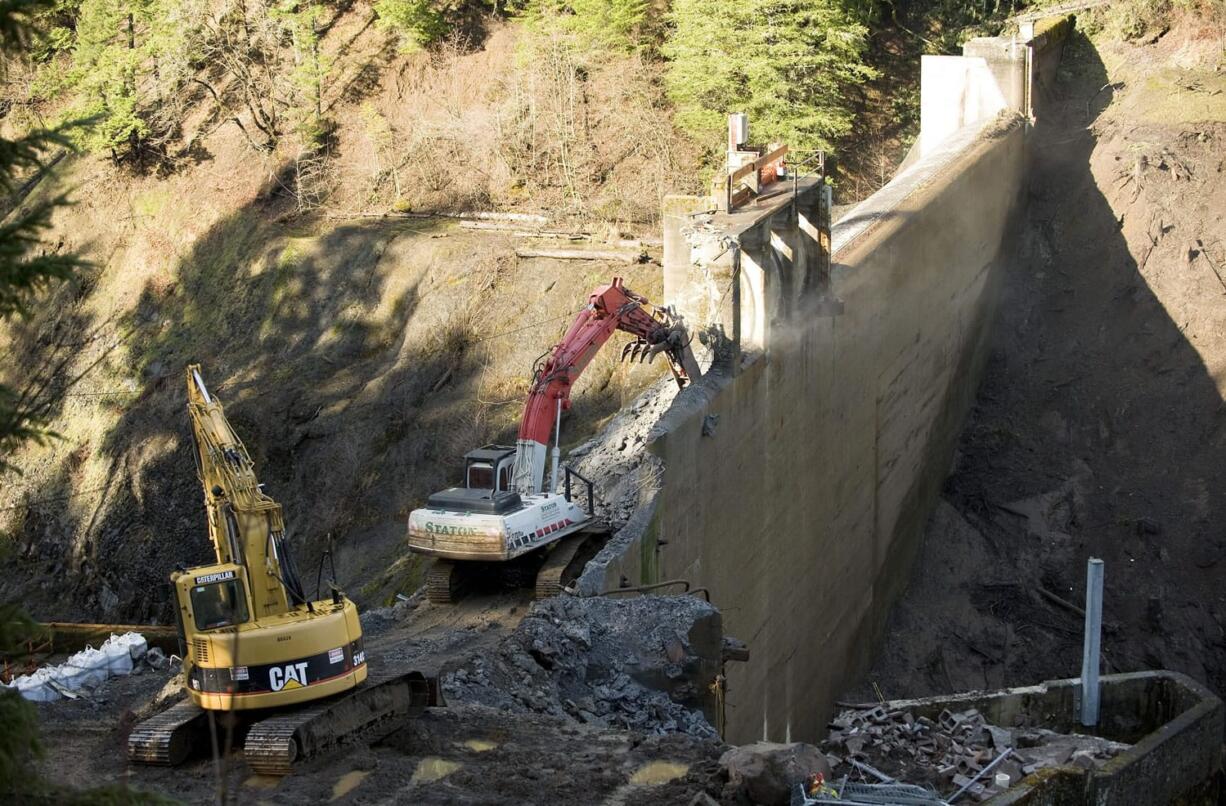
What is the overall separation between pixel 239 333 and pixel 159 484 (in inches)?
197

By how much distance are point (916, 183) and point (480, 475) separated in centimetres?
1439

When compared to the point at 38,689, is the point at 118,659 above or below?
below

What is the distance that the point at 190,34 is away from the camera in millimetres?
47875

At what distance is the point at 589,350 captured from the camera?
70.0 ft

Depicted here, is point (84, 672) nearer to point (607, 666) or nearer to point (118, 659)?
point (118, 659)

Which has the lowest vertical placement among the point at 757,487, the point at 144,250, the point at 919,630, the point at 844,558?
the point at 919,630

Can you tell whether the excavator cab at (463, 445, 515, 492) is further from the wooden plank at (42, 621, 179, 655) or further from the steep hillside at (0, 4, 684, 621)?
the steep hillside at (0, 4, 684, 621)

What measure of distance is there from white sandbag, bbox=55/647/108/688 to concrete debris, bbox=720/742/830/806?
1018 cm

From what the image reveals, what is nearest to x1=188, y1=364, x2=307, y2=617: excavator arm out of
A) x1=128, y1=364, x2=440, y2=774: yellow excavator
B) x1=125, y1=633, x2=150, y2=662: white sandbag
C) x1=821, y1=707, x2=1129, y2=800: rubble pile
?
x1=128, y1=364, x2=440, y2=774: yellow excavator

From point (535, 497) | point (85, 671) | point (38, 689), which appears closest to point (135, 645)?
point (85, 671)

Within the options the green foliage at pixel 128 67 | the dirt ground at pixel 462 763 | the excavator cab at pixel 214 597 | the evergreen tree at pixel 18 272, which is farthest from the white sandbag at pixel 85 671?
the green foliage at pixel 128 67

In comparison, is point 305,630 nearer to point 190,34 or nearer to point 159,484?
point 159,484

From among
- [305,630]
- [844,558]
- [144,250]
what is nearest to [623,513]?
[305,630]

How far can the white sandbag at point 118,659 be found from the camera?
20.0 m
